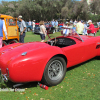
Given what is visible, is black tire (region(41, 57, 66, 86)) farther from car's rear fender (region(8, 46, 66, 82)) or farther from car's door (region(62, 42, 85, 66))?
car's door (region(62, 42, 85, 66))

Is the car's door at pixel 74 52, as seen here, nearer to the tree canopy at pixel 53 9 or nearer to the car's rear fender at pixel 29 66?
the car's rear fender at pixel 29 66

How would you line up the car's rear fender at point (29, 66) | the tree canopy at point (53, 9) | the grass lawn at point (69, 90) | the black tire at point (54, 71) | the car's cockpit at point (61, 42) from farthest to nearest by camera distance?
1. the tree canopy at point (53, 9)
2. the car's cockpit at point (61, 42)
3. the black tire at point (54, 71)
4. the grass lawn at point (69, 90)
5. the car's rear fender at point (29, 66)

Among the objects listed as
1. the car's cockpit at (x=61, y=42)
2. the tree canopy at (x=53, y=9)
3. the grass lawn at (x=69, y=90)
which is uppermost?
the tree canopy at (x=53, y=9)

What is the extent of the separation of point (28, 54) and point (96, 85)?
69.8 inches

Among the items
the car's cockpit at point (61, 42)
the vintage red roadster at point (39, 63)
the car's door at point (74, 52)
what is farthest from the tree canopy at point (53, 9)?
the vintage red roadster at point (39, 63)

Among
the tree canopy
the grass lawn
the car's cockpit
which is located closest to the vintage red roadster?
the grass lawn

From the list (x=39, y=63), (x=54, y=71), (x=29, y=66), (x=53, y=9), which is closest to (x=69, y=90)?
(x=54, y=71)

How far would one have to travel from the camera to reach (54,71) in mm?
2795

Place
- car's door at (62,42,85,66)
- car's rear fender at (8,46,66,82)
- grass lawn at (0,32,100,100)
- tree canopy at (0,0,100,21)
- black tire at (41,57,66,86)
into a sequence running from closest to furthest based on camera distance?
car's rear fender at (8,46,66,82) < grass lawn at (0,32,100,100) < black tire at (41,57,66,86) < car's door at (62,42,85,66) < tree canopy at (0,0,100,21)

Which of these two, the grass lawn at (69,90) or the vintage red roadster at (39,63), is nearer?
the vintage red roadster at (39,63)

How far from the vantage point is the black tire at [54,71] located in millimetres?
2564

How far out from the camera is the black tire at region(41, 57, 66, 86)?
2.56m

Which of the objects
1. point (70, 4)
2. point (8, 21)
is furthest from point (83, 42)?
Answer: point (70, 4)

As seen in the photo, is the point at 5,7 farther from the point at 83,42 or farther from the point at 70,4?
the point at 83,42
